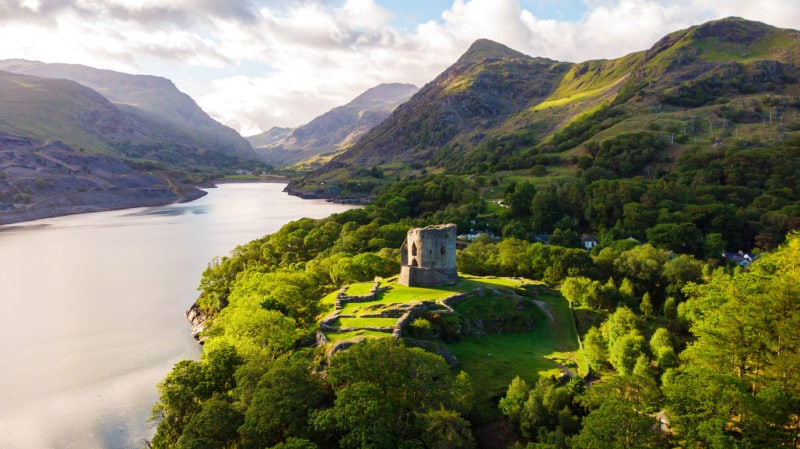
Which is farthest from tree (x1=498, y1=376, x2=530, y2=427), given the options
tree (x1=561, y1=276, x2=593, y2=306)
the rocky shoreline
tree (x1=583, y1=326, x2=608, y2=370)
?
the rocky shoreline

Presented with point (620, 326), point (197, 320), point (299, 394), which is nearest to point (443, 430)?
point (299, 394)

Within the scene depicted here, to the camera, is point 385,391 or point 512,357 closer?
point 385,391

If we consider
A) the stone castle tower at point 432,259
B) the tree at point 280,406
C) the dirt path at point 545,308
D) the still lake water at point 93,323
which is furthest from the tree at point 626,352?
the still lake water at point 93,323

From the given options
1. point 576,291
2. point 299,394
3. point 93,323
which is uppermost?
point 576,291

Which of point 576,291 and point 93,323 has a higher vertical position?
point 576,291

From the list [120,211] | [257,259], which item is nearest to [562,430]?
[257,259]

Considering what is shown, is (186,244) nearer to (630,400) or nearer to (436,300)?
(436,300)

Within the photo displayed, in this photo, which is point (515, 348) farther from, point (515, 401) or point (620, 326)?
point (515, 401)
